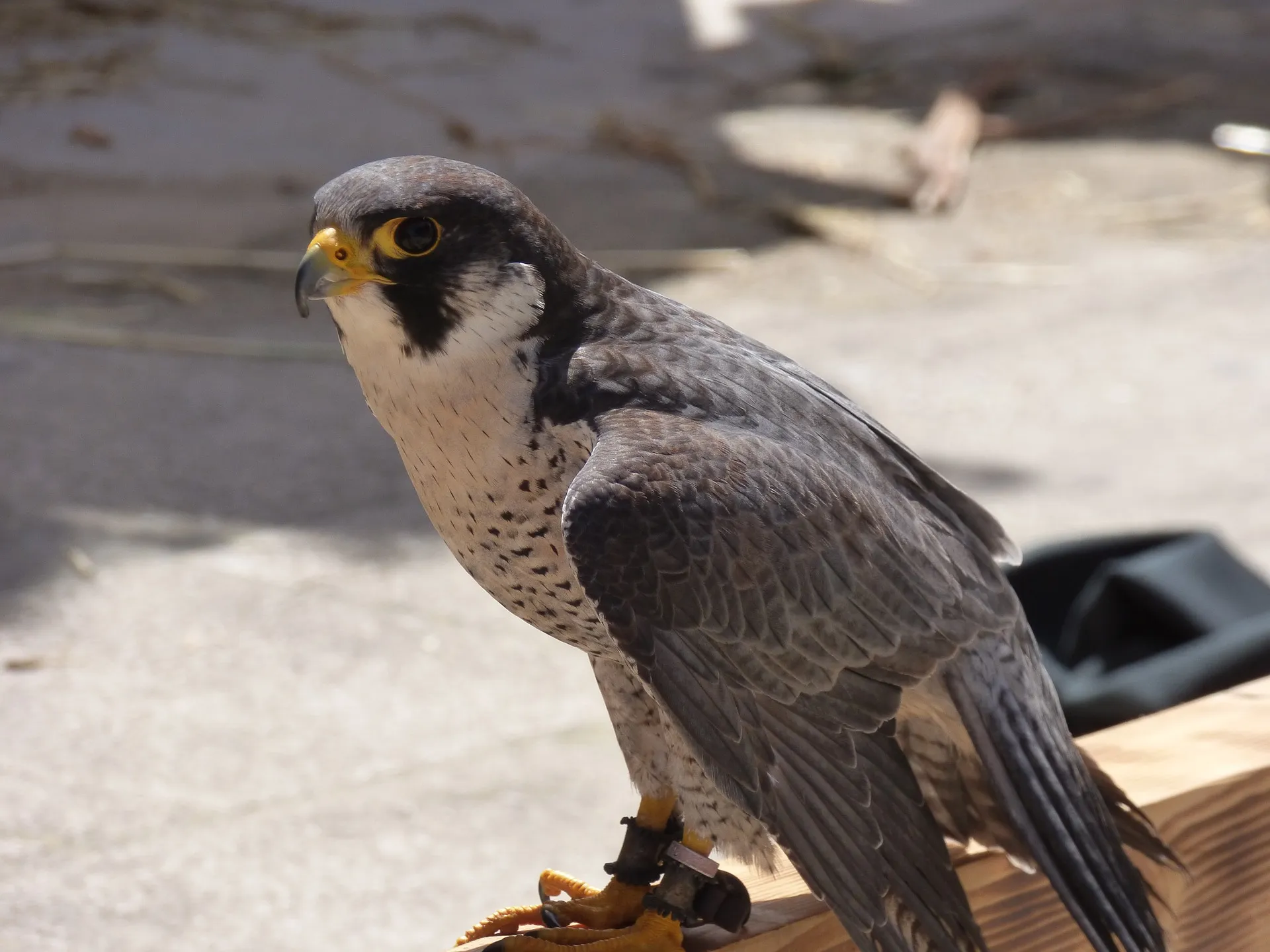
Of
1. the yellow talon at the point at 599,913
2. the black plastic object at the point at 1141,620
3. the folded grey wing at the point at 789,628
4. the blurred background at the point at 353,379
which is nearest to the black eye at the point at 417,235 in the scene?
the folded grey wing at the point at 789,628

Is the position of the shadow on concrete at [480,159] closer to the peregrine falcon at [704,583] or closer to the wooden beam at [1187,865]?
the peregrine falcon at [704,583]

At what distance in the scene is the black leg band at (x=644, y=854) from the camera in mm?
1971

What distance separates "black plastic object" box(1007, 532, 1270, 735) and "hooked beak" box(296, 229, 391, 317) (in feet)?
5.75

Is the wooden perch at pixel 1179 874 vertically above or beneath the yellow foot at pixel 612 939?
above

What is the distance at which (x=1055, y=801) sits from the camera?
183 centimetres

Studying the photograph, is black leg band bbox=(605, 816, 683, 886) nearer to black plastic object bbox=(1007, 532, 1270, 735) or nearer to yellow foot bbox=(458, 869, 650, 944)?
yellow foot bbox=(458, 869, 650, 944)

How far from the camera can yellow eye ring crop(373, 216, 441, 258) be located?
5.82ft

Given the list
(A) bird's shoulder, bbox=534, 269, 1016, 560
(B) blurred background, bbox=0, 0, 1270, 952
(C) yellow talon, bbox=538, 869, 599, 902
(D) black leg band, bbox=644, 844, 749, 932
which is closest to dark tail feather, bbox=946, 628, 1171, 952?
(A) bird's shoulder, bbox=534, 269, 1016, 560

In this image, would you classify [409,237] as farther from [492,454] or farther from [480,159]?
[480,159]

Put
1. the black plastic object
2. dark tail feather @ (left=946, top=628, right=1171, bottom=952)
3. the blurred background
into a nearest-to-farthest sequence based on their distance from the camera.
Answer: dark tail feather @ (left=946, top=628, right=1171, bottom=952) < the black plastic object < the blurred background

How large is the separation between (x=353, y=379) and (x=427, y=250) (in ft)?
11.1

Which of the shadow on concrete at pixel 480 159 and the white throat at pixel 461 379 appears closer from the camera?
the white throat at pixel 461 379

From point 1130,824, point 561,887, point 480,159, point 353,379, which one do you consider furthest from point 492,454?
point 480,159

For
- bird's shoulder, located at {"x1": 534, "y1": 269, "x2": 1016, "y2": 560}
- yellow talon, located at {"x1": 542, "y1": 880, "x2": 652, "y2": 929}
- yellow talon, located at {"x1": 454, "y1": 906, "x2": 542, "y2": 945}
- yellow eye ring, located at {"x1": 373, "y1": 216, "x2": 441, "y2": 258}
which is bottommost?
yellow talon, located at {"x1": 454, "y1": 906, "x2": 542, "y2": 945}
